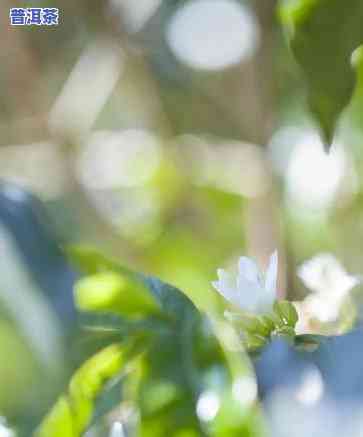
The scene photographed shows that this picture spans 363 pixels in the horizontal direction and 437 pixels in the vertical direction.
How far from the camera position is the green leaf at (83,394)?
606 mm

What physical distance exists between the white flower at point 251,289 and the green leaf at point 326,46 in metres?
0.10

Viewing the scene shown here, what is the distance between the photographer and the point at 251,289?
666mm

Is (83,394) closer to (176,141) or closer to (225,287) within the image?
(225,287)

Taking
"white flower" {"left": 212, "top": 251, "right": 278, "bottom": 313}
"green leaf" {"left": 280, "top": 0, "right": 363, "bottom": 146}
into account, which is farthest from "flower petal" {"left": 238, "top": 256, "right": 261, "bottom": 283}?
"green leaf" {"left": 280, "top": 0, "right": 363, "bottom": 146}

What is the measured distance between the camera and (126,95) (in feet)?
3.64

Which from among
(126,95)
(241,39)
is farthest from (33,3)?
(126,95)

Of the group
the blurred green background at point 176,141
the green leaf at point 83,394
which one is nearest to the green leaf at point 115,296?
the green leaf at point 83,394

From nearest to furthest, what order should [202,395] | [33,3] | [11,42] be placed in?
[202,395] < [33,3] < [11,42]

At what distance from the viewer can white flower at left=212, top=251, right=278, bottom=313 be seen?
66 cm

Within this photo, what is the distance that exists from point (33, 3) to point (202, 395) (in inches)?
14.2

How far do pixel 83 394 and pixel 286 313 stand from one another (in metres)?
0.15

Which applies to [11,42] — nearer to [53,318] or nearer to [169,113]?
[169,113]

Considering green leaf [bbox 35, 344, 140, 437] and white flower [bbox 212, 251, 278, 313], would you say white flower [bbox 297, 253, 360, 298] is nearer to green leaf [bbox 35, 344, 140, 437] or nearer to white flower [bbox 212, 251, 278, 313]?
white flower [bbox 212, 251, 278, 313]

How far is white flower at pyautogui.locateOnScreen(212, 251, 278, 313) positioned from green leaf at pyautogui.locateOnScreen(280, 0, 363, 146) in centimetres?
10
